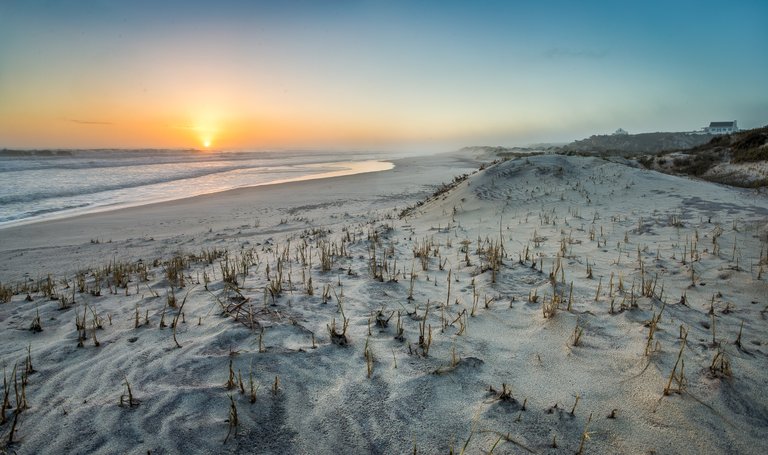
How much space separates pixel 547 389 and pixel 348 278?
3.11m

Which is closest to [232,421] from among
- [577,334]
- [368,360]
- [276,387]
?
[276,387]

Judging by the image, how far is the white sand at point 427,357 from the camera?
2.21m

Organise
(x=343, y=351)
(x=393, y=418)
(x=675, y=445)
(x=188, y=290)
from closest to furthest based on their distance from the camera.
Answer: (x=675, y=445), (x=393, y=418), (x=343, y=351), (x=188, y=290)

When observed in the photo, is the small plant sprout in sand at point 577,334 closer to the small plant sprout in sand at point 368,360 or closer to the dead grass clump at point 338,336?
the small plant sprout in sand at point 368,360

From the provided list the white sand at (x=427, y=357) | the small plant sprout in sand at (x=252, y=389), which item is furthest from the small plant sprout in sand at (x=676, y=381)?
the small plant sprout in sand at (x=252, y=389)

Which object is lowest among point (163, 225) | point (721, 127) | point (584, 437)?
point (163, 225)

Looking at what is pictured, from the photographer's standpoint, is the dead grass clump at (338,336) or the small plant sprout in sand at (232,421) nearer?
the small plant sprout in sand at (232,421)

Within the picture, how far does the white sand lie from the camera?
221cm

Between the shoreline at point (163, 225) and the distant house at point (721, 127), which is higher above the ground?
the distant house at point (721, 127)

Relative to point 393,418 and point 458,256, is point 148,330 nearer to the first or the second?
point 393,418

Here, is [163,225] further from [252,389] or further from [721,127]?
[721,127]

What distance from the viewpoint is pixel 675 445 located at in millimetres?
2092

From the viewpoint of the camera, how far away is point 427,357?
118 inches

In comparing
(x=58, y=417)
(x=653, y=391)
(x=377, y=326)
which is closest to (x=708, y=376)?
(x=653, y=391)
